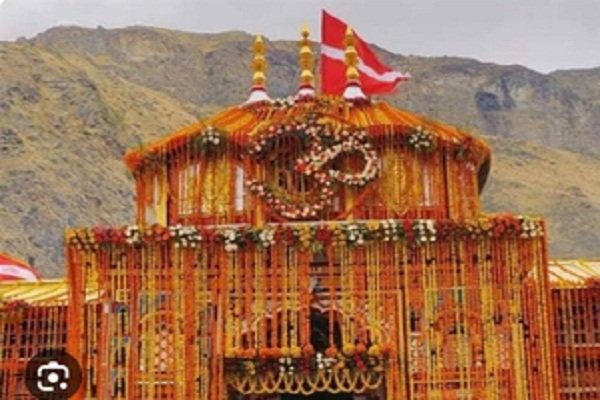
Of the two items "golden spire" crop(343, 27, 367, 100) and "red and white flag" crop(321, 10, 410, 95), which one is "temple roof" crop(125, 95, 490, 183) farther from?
"red and white flag" crop(321, 10, 410, 95)

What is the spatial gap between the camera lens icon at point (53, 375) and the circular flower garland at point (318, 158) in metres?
3.42

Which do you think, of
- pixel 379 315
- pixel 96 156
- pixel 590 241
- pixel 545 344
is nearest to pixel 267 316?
pixel 379 315

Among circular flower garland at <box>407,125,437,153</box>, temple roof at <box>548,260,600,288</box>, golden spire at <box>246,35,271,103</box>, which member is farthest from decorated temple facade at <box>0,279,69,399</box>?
temple roof at <box>548,260,600,288</box>

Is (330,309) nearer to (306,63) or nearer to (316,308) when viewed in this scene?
(316,308)

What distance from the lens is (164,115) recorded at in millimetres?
84750

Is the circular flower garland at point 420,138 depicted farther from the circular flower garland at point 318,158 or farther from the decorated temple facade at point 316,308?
the decorated temple facade at point 316,308

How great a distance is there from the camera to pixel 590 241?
73375mm

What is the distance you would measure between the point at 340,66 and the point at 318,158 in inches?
130

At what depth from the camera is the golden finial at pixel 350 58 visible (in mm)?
15070

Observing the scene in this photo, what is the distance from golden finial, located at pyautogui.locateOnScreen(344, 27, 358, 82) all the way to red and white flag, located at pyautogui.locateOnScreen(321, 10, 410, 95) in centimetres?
56

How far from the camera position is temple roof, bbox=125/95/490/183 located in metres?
13.7

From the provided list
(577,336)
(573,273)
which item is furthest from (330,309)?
(573,273)

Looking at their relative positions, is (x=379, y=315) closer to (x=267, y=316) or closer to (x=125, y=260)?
(x=267, y=316)

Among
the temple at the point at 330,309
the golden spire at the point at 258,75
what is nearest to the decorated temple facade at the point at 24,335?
the temple at the point at 330,309
